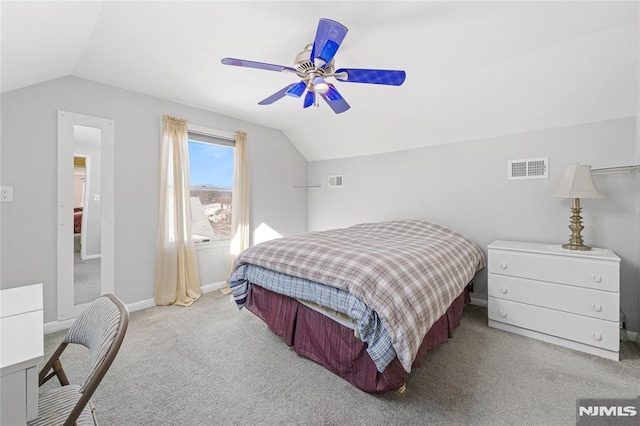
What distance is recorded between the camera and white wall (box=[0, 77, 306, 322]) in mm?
2236

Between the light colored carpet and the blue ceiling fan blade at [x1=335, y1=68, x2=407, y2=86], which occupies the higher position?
the blue ceiling fan blade at [x1=335, y1=68, x2=407, y2=86]

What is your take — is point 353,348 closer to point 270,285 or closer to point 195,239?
point 270,285

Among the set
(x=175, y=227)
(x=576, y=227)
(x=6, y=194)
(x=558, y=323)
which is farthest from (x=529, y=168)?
(x=6, y=194)

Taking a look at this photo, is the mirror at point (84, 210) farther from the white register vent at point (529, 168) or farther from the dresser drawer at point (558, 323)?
the white register vent at point (529, 168)

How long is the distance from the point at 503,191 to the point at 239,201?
3.27 meters

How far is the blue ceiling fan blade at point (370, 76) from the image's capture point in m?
1.79

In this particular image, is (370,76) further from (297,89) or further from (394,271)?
(394,271)

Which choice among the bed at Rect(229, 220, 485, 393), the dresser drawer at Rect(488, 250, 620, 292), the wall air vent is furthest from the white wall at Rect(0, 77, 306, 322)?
the dresser drawer at Rect(488, 250, 620, 292)

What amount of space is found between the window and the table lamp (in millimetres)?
3752

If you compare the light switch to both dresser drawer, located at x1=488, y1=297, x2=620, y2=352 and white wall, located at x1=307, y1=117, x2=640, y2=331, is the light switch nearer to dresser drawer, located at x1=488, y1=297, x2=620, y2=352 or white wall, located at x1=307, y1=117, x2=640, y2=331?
white wall, located at x1=307, y1=117, x2=640, y2=331

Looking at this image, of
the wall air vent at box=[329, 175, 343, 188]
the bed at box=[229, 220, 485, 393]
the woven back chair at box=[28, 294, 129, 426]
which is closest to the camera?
the woven back chair at box=[28, 294, 129, 426]

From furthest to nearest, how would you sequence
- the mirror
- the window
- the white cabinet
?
the window, the mirror, the white cabinet

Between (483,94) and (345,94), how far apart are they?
1417 millimetres
